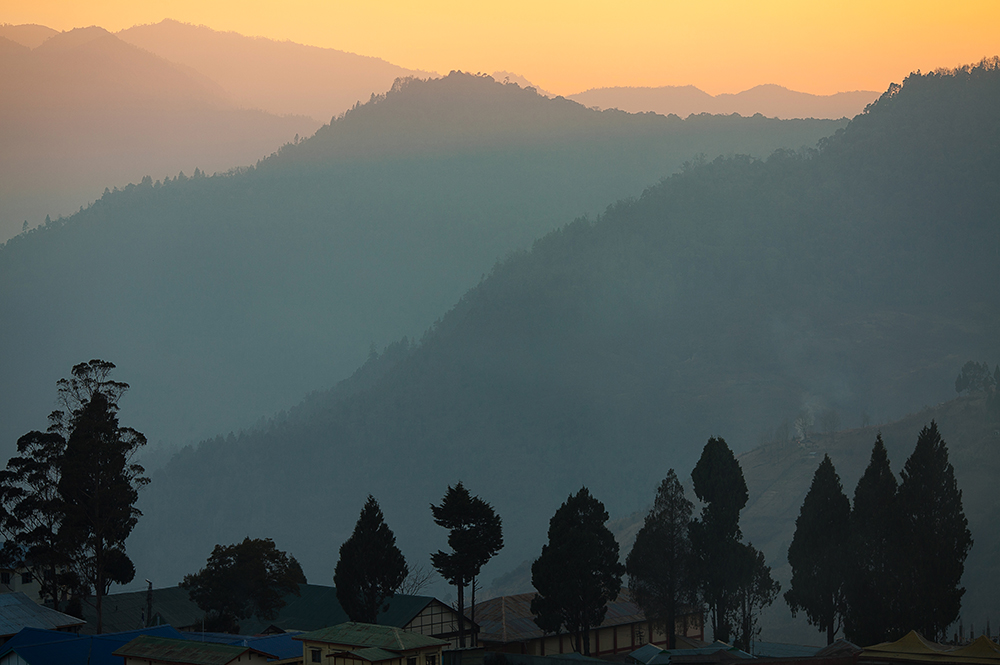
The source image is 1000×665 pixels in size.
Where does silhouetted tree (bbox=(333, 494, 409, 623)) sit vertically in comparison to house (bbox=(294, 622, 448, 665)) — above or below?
above

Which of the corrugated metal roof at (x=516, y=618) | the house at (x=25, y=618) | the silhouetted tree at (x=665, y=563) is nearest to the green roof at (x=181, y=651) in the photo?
the house at (x=25, y=618)

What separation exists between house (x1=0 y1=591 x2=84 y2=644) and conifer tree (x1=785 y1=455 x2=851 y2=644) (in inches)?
1809

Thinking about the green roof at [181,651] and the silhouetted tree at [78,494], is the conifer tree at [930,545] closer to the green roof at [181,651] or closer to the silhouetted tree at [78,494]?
the green roof at [181,651]

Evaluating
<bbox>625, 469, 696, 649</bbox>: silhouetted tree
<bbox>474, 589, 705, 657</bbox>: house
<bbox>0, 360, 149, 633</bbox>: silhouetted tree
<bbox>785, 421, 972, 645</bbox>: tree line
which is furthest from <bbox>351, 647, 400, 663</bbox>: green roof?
<bbox>785, 421, 972, 645</bbox>: tree line

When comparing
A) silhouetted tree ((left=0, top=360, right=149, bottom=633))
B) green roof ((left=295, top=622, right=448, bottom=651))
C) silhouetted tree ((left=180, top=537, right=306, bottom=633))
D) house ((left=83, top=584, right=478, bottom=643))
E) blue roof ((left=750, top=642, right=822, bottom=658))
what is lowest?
blue roof ((left=750, top=642, right=822, bottom=658))

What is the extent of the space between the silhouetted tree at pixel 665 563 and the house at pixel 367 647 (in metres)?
18.4

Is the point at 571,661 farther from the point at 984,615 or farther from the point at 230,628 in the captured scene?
the point at 984,615

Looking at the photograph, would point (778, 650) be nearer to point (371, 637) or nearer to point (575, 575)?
point (575, 575)

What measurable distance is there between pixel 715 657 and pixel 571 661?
865cm

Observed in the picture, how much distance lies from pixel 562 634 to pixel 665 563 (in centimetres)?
900

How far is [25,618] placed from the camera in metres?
67.8

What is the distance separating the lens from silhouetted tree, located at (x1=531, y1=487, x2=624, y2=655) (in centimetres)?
6725

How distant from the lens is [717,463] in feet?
241

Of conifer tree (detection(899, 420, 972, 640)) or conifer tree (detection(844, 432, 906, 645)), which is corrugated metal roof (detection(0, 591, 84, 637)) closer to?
conifer tree (detection(844, 432, 906, 645))
